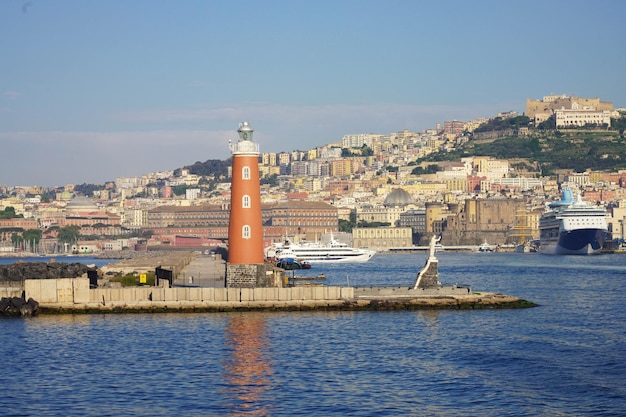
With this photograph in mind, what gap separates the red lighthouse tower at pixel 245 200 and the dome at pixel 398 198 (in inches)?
5411

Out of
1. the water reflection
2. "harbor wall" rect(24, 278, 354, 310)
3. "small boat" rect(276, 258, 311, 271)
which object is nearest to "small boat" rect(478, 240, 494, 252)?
"small boat" rect(276, 258, 311, 271)

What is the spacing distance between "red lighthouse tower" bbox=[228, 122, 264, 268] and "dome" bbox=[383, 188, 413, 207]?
451 feet

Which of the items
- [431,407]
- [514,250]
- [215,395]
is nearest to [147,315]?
[215,395]

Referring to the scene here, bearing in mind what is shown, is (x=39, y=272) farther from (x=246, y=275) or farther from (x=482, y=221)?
(x=482, y=221)

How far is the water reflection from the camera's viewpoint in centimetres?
2150

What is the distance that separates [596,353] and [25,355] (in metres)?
12.4

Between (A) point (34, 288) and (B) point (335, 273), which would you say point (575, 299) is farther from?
(B) point (335, 273)

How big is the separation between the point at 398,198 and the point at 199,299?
462ft

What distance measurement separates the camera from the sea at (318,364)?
70.4 feet

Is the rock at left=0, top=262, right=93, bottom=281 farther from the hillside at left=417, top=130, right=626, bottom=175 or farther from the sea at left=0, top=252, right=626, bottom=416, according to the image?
the hillside at left=417, top=130, right=626, bottom=175

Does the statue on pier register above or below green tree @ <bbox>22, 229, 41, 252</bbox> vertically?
below

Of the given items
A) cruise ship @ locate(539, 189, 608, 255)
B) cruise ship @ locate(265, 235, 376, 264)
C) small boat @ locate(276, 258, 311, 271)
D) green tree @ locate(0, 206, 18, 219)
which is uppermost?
green tree @ locate(0, 206, 18, 219)

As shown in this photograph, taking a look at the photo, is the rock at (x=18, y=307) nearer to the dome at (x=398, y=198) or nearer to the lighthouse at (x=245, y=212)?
the lighthouse at (x=245, y=212)

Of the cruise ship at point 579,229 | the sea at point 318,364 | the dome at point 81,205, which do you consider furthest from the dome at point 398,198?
the sea at point 318,364
